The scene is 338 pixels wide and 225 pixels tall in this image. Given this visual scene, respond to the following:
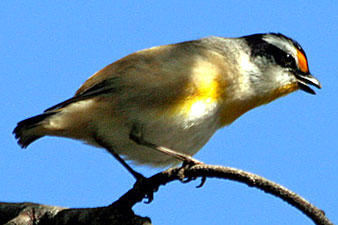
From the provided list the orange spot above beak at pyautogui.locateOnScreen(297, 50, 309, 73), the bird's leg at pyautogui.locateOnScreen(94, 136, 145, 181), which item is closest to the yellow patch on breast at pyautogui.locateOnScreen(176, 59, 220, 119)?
the bird's leg at pyautogui.locateOnScreen(94, 136, 145, 181)

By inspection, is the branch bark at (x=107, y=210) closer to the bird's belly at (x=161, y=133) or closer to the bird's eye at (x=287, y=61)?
the bird's belly at (x=161, y=133)

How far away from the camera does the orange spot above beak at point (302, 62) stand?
5594 millimetres

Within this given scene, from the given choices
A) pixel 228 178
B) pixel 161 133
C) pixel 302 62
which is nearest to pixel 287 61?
pixel 302 62

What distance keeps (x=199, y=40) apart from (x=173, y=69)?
32.4 inches

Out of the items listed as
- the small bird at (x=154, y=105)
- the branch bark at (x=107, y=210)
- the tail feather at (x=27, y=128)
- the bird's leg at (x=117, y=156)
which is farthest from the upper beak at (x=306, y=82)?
the tail feather at (x=27, y=128)

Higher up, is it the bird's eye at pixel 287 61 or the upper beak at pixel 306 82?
the bird's eye at pixel 287 61

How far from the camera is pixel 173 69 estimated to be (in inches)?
186

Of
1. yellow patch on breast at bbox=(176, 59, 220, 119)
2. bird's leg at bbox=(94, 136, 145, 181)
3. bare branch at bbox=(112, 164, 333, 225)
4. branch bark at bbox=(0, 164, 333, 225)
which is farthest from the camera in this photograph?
bird's leg at bbox=(94, 136, 145, 181)

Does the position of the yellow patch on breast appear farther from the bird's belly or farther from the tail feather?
the tail feather

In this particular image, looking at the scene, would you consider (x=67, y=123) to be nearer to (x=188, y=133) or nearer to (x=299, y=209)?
(x=188, y=133)

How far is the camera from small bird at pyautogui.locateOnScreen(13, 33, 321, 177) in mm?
4586

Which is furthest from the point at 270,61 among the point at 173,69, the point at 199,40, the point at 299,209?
the point at 299,209

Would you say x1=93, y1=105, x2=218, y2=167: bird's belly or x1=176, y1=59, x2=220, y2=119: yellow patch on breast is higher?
x1=176, y1=59, x2=220, y2=119: yellow patch on breast

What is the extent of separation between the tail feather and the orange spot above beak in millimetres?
2511
